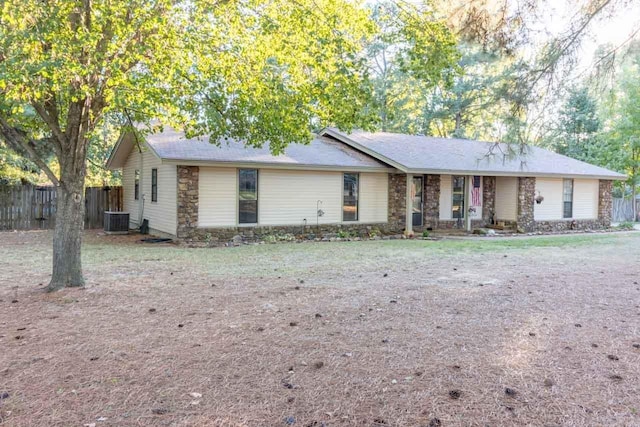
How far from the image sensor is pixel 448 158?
17172 millimetres

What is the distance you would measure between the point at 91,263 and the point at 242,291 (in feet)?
13.2

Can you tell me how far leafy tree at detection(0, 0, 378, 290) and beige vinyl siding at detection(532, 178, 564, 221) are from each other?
13118mm

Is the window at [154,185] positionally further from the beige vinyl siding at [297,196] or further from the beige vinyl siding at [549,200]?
the beige vinyl siding at [549,200]

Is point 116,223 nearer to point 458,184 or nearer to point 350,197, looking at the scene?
point 350,197

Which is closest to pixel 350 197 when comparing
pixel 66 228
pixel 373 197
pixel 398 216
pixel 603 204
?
pixel 373 197

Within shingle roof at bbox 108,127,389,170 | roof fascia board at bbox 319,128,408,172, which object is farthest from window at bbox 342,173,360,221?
roof fascia board at bbox 319,128,408,172

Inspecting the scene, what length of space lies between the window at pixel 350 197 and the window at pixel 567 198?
30.0 ft

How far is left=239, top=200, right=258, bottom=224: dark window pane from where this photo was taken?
533 inches

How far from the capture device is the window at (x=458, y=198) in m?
17.8

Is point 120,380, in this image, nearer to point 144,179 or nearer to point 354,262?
point 354,262

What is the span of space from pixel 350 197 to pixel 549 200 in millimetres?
8584

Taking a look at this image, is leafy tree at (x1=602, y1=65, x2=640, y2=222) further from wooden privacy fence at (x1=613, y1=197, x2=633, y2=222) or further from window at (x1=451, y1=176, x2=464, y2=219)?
window at (x1=451, y1=176, x2=464, y2=219)

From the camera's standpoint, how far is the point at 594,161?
29672 millimetres

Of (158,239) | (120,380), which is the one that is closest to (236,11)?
(120,380)
